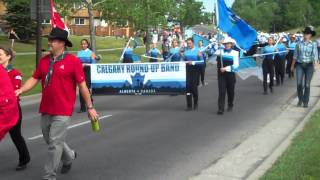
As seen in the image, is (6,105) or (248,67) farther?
(248,67)

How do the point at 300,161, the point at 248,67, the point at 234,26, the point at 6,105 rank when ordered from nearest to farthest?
the point at 6,105
the point at 300,161
the point at 234,26
the point at 248,67

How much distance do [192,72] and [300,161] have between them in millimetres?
7630

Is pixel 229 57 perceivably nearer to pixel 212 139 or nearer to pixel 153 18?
pixel 212 139

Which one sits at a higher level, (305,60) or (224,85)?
(305,60)

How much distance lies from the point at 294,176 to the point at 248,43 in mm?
8350

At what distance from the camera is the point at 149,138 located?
10.7 m

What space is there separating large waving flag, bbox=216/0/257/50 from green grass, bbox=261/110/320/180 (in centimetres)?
532

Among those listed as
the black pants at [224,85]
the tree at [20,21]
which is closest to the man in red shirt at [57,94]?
the black pants at [224,85]

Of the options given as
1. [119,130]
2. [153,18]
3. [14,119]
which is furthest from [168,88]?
[153,18]

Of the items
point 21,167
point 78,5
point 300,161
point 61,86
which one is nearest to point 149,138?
point 21,167

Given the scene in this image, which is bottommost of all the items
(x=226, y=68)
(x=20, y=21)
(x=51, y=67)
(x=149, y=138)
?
(x=149, y=138)

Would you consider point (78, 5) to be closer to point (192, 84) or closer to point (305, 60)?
point (192, 84)

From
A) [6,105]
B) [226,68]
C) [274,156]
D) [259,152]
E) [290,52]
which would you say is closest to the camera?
[6,105]

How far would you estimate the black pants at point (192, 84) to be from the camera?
15.0 metres
